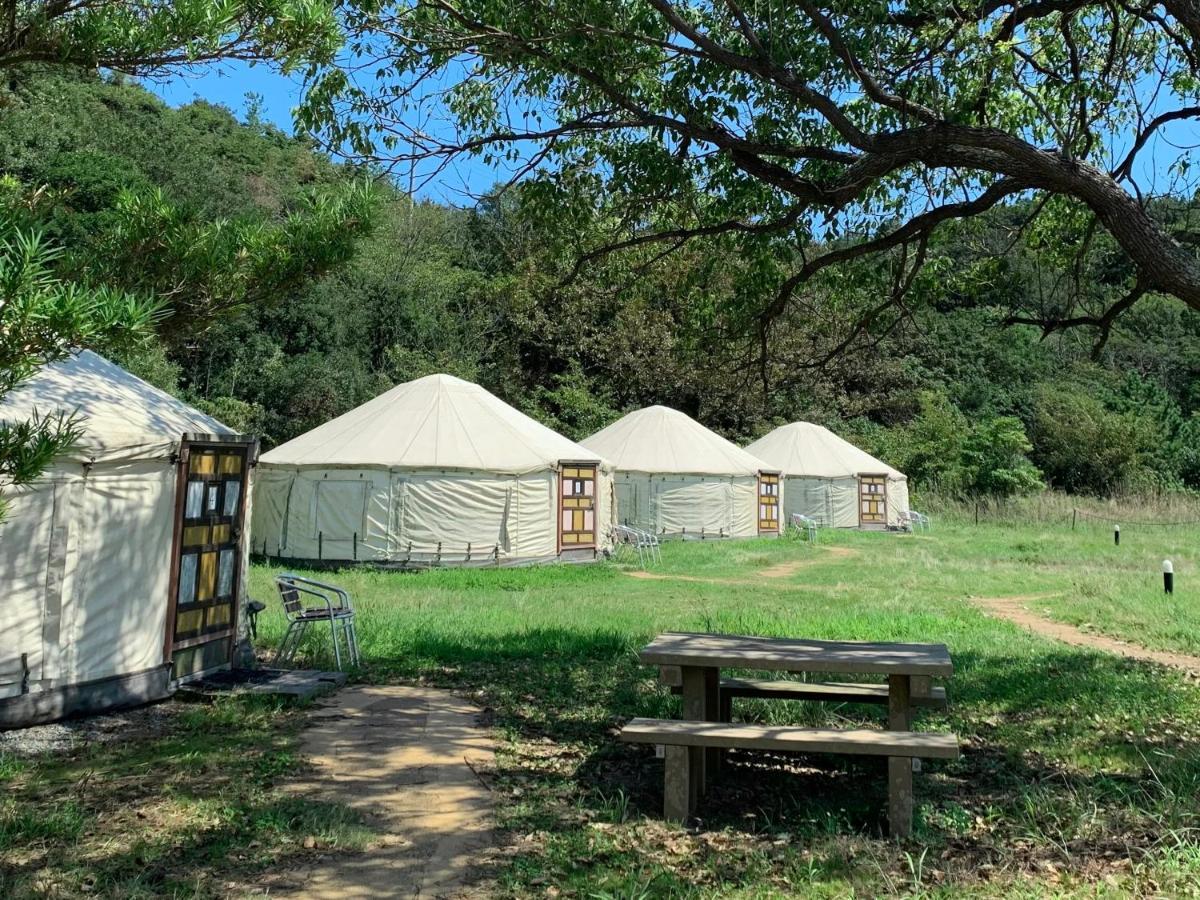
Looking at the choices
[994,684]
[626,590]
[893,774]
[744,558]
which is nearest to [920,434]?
[744,558]

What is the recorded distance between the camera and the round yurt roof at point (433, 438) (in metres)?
16.0

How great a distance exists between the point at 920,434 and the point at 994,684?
29.4 m

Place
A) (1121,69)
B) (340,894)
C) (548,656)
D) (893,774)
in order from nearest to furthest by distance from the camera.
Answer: (340,894) < (893,774) < (1121,69) < (548,656)

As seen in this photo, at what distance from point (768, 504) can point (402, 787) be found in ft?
69.6

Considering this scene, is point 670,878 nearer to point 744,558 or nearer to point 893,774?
point 893,774

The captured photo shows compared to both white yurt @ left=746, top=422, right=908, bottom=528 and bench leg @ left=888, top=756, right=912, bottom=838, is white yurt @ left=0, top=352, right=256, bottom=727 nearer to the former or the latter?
bench leg @ left=888, top=756, right=912, bottom=838

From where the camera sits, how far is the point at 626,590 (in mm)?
13289

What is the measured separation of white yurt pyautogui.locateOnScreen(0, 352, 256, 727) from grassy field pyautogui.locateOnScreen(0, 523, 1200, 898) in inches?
31.6

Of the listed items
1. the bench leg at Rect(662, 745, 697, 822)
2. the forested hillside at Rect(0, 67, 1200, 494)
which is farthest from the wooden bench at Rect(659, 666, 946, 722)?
the forested hillside at Rect(0, 67, 1200, 494)

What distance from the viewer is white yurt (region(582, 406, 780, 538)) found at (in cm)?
2258

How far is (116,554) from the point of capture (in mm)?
6113

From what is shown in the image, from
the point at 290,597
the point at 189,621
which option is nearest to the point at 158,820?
the point at 189,621

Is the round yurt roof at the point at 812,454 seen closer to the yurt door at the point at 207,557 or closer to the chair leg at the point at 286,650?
the chair leg at the point at 286,650

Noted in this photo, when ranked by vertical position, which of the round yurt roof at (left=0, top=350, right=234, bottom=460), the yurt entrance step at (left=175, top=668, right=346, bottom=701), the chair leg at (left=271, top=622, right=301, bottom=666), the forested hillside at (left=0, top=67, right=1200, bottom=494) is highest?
the forested hillside at (left=0, top=67, right=1200, bottom=494)
